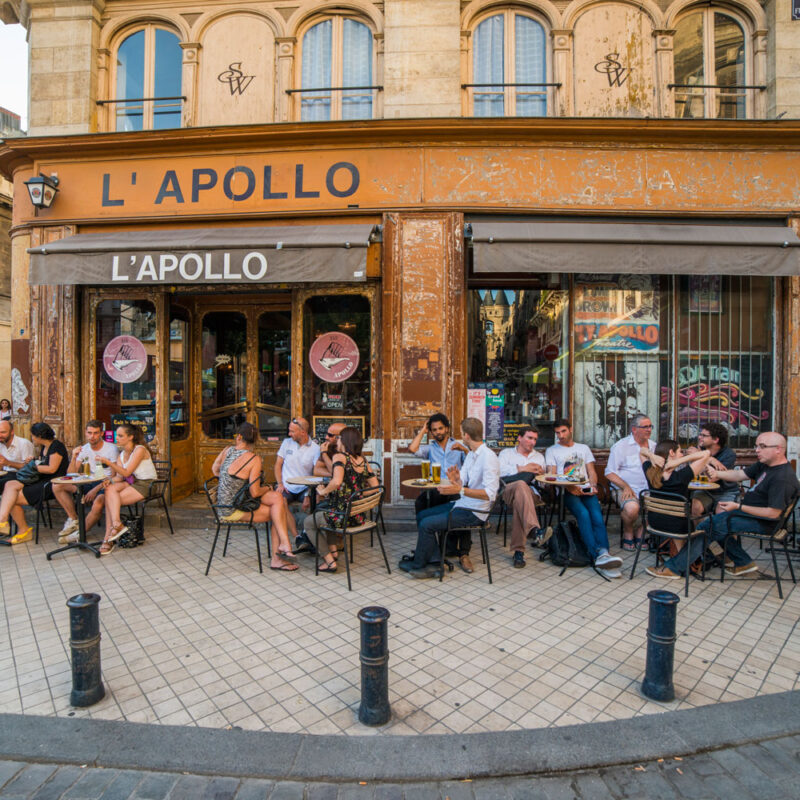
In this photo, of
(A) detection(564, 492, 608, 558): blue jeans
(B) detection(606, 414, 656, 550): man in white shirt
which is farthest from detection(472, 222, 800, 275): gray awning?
(A) detection(564, 492, 608, 558): blue jeans

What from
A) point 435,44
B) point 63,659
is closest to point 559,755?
point 63,659

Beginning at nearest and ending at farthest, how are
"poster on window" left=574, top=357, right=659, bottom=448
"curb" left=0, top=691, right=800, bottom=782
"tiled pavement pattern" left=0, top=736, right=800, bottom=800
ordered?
1. "tiled pavement pattern" left=0, top=736, right=800, bottom=800
2. "curb" left=0, top=691, right=800, bottom=782
3. "poster on window" left=574, top=357, right=659, bottom=448

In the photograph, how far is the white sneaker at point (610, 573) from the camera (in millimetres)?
5023

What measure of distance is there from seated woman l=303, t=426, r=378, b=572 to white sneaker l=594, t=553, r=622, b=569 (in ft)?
8.18

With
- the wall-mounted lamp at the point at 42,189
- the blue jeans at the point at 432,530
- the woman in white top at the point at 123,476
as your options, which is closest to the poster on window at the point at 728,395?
the blue jeans at the point at 432,530

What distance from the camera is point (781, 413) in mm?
7141

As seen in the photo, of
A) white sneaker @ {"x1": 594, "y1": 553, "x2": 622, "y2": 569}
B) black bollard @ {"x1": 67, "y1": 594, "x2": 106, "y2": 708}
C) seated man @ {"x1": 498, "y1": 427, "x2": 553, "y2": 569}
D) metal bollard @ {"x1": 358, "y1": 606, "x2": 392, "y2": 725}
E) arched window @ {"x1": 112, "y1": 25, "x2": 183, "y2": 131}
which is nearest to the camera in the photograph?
metal bollard @ {"x1": 358, "y1": 606, "x2": 392, "y2": 725}

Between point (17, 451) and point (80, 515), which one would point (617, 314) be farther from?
point (17, 451)

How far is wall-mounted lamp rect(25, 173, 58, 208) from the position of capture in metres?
7.28

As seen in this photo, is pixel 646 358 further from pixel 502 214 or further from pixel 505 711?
pixel 505 711

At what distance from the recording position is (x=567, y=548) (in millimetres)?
5383

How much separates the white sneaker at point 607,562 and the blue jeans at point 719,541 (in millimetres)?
471

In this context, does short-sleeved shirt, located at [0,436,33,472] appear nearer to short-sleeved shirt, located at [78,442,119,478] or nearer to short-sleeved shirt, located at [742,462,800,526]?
short-sleeved shirt, located at [78,442,119,478]

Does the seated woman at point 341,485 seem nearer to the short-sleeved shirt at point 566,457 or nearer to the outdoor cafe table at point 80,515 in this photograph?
the short-sleeved shirt at point 566,457
